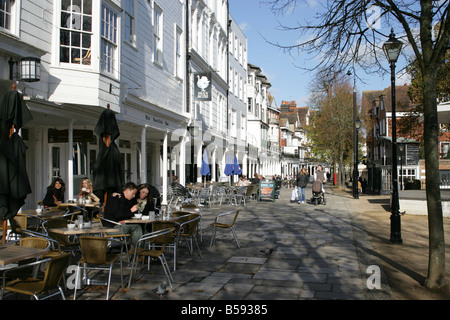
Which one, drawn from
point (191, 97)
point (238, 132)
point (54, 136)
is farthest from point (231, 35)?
point (54, 136)

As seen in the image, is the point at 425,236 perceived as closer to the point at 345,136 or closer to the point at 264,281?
the point at 264,281

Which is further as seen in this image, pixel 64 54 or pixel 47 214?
pixel 64 54

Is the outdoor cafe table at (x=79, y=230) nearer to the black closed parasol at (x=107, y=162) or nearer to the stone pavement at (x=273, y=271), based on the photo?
the stone pavement at (x=273, y=271)

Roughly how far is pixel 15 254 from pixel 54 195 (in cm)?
638

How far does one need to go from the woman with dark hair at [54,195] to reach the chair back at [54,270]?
21.3 feet

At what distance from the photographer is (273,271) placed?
275 inches

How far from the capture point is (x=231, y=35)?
34250mm

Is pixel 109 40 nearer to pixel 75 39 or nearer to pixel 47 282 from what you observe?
pixel 75 39

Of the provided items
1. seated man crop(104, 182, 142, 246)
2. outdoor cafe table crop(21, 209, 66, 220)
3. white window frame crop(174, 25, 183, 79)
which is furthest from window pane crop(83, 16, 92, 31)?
white window frame crop(174, 25, 183, 79)

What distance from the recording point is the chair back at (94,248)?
5.54m

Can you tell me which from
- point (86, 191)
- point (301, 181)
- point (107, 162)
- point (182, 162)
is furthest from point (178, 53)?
point (107, 162)

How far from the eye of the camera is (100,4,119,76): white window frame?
41.0ft

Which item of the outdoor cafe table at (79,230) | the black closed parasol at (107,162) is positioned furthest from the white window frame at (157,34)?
the outdoor cafe table at (79,230)
